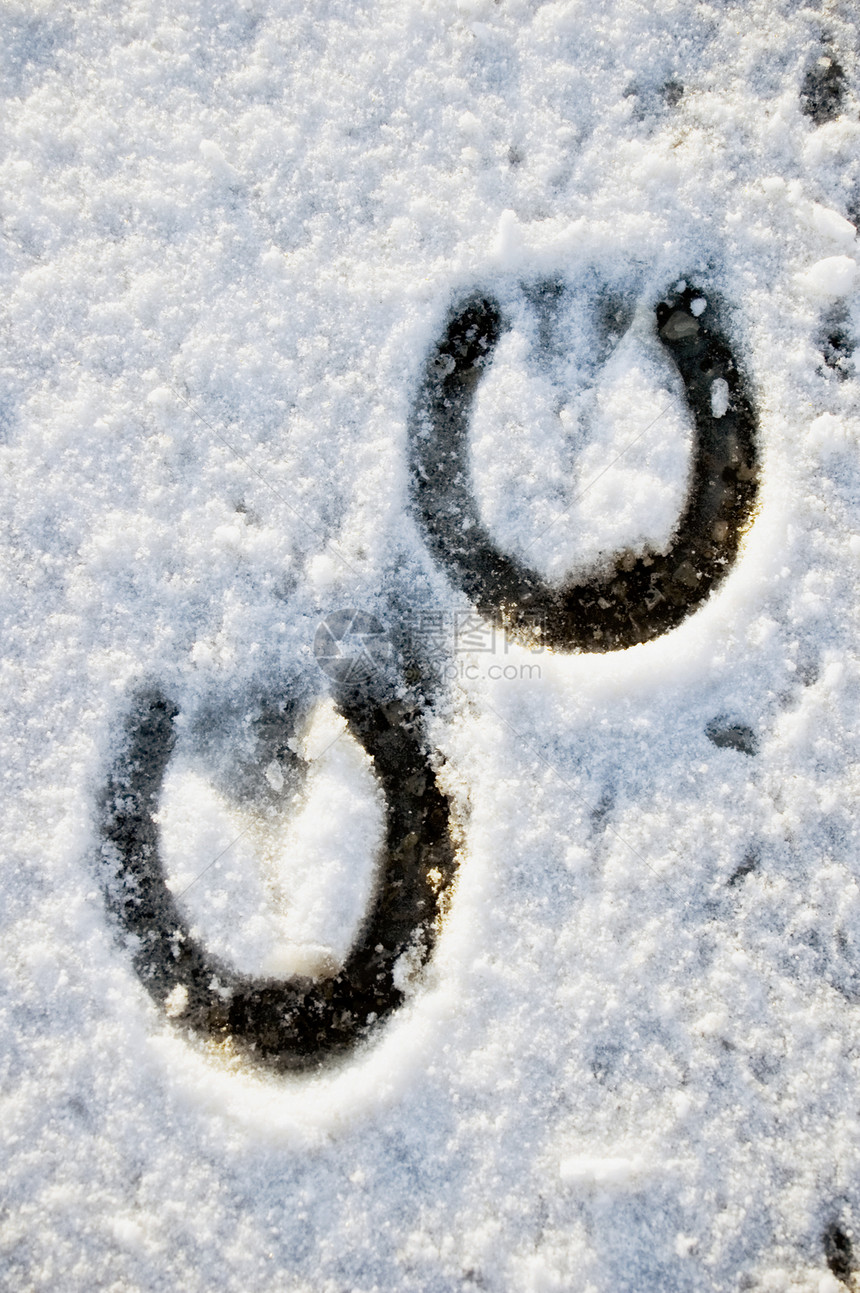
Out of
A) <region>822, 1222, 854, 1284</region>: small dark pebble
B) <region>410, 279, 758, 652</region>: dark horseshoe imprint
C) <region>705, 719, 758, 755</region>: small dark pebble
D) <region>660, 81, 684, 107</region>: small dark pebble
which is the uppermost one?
<region>660, 81, 684, 107</region>: small dark pebble

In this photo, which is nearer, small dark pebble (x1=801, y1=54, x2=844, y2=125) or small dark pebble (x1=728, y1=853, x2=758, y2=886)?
small dark pebble (x1=728, y1=853, x2=758, y2=886)

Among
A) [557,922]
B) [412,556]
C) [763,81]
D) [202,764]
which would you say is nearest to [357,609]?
[412,556]

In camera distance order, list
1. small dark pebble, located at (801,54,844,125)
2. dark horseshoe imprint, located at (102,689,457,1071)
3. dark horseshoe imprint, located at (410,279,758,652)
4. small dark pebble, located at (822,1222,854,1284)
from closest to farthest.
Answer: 1. small dark pebble, located at (822,1222,854,1284)
2. dark horseshoe imprint, located at (102,689,457,1071)
3. dark horseshoe imprint, located at (410,279,758,652)
4. small dark pebble, located at (801,54,844,125)

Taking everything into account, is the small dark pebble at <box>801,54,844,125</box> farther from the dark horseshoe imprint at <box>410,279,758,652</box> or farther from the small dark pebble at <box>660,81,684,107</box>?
the dark horseshoe imprint at <box>410,279,758,652</box>

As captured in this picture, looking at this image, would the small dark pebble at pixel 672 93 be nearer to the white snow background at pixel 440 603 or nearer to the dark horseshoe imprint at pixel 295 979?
the white snow background at pixel 440 603

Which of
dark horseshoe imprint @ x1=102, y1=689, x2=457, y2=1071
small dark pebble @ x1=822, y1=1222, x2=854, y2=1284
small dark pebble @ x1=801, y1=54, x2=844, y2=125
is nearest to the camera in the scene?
small dark pebble @ x1=822, y1=1222, x2=854, y2=1284

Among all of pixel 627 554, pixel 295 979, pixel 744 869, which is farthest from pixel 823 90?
pixel 295 979

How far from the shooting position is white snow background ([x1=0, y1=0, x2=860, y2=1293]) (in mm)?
1827

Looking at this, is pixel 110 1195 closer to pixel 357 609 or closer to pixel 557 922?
pixel 557 922

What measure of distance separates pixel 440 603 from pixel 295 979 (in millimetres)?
938

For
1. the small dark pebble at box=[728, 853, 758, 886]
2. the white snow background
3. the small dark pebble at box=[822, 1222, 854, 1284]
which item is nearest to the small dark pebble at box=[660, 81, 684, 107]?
the white snow background

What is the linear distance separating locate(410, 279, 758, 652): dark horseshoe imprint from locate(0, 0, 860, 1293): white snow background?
54 mm

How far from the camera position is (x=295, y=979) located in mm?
1906

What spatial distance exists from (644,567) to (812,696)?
49cm
